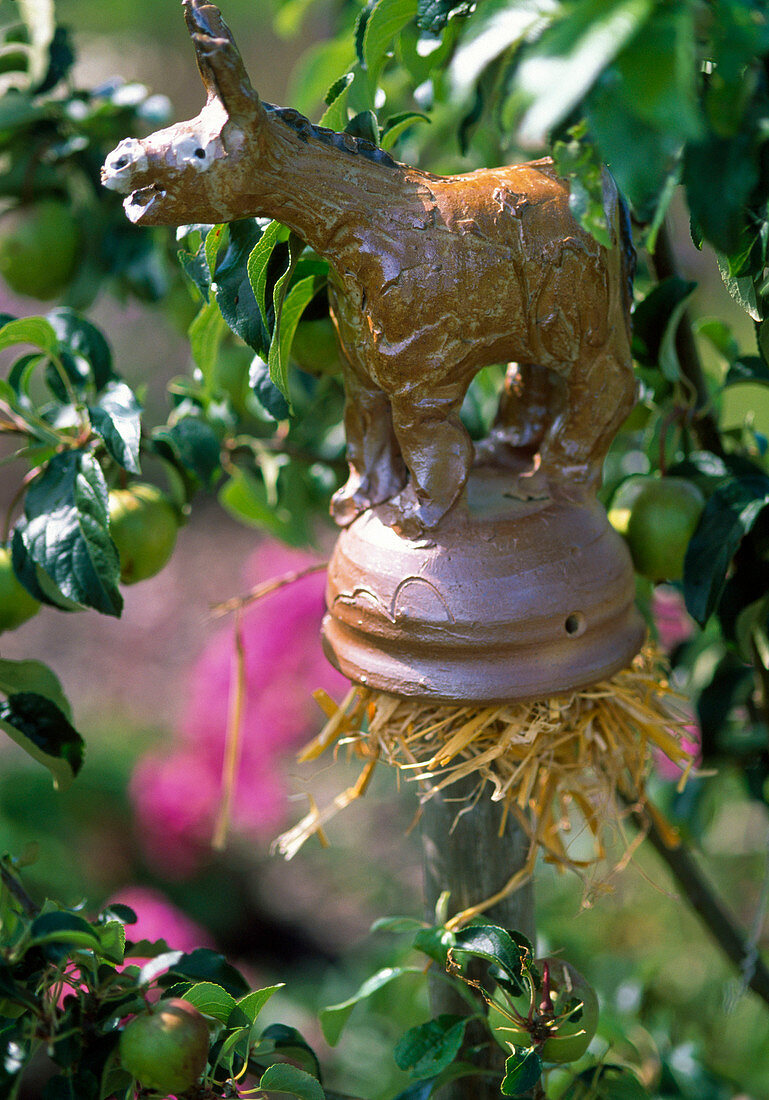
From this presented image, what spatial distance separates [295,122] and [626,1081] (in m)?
0.63

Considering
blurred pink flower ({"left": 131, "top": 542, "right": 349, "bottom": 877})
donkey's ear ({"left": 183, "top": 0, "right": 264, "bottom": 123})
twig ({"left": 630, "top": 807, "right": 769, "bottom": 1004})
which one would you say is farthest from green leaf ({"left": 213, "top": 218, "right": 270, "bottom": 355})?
blurred pink flower ({"left": 131, "top": 542, "right": 349, "bottom": 877})

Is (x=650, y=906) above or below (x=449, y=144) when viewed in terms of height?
below

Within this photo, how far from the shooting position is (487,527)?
0.56m

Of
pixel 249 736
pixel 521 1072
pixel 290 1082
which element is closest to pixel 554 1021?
pixel 521 1072

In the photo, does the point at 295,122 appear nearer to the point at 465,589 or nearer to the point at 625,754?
the point at 465,589

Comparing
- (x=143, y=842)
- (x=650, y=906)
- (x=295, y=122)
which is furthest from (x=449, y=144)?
(x=143, y=842)

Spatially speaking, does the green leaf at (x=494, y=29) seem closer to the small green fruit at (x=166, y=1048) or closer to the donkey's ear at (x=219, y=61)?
the donkey's ear at (x=219, y=61)

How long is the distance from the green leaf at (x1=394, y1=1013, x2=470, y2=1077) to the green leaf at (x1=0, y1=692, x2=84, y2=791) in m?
0.27

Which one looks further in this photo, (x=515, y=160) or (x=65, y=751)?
(x=515, y=160)

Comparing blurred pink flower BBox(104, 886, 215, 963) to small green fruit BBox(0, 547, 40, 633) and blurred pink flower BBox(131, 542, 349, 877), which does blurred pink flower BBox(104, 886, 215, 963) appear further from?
small green fruit BBox(0, 547, 40, 633)

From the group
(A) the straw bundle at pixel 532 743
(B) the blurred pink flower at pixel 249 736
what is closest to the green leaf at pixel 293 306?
(A) the straw bundle at pixel 532 743

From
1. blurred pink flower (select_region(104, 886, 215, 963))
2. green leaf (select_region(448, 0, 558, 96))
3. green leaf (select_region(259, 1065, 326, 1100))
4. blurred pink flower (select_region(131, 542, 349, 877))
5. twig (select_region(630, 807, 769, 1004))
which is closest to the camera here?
green leaf (select_region(448, 0, 558, 96))

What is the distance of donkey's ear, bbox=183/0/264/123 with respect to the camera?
438mm

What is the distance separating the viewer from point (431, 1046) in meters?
0.59
